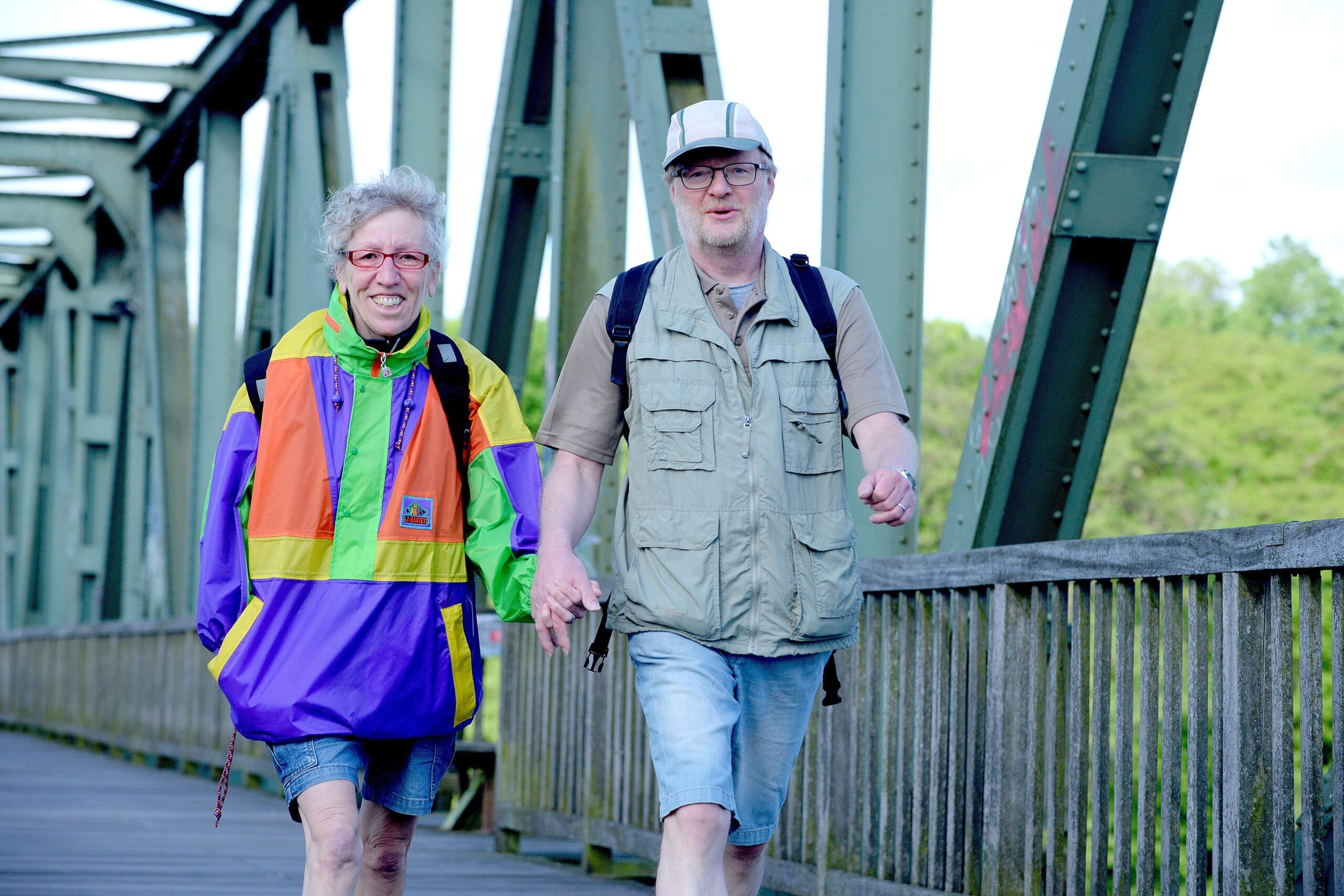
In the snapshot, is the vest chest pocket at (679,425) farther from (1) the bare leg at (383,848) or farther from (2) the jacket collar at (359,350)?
(1) the bare leg at (383,848)

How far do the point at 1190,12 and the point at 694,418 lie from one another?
7.08 feet

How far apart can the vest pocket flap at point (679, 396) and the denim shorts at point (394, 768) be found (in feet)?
2.69

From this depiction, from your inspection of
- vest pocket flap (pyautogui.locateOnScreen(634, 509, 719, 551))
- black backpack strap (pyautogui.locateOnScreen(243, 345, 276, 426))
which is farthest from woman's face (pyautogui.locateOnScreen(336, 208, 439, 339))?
vest pocket flap (pyautogui.locateOnScreen(634, 509, 719, 551))

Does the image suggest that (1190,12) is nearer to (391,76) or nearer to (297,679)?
(297,679)

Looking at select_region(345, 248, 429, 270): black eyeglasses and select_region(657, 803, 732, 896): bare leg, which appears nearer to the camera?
select_region(657, 803, 732, 896): bare leg

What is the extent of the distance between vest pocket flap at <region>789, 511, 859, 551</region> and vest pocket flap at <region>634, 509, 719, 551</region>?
0.15 meters

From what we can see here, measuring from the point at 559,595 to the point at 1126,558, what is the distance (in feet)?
4.39

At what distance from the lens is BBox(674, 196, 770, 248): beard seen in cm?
346

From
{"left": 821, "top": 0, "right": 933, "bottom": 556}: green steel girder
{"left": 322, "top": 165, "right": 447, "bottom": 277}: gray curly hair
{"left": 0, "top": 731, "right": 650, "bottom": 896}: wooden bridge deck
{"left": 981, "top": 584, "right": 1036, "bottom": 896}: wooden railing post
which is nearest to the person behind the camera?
{"left": 322, "top": 165, "right": 447, "bottom": 277}: gray curly hair

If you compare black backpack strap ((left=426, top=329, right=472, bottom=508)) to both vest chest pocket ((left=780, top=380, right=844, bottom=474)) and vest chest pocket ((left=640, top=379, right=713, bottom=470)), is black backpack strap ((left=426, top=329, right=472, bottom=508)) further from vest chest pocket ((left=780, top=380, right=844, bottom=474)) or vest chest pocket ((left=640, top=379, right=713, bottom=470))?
vest chest pocket ((left=780, top=380, right=844, bottom=474))

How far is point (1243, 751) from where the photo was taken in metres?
3.52

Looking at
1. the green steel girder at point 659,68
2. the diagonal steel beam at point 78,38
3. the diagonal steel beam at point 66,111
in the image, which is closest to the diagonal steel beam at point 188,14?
the diagonal steel beam at point 78,38

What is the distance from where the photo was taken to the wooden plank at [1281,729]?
343cm

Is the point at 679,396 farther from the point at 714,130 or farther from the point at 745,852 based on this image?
the point at 745,852
